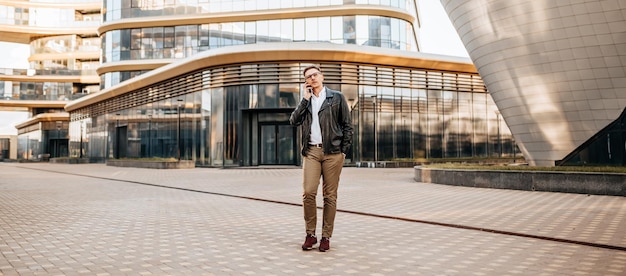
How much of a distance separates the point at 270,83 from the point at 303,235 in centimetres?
2740

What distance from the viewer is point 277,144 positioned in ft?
118

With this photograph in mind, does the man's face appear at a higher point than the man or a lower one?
A: higher

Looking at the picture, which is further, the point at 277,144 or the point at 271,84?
the point at 277,144

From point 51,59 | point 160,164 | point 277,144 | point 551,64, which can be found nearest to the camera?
point 551,64

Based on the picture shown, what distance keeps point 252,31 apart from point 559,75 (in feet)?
102

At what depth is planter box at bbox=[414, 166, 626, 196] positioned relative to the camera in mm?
12391

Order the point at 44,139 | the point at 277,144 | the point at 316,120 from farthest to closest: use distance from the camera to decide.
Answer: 1. the point at 44,139
2. the point at 277,144
3. the point at 316,120

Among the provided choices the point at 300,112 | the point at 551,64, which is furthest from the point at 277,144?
the point at 300,112

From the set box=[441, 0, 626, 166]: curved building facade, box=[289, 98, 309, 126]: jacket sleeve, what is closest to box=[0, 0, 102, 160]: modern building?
box=[441, 0, 626, 166]: curved building facade

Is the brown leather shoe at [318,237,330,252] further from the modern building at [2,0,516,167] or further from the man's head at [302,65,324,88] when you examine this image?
the modern building at [2,0,516,167]

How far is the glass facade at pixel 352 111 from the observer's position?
33.7 m

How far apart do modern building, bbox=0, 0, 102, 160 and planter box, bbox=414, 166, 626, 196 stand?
2459 inches

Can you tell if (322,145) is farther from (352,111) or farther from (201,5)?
(201,5)

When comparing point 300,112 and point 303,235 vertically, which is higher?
point 300,112
